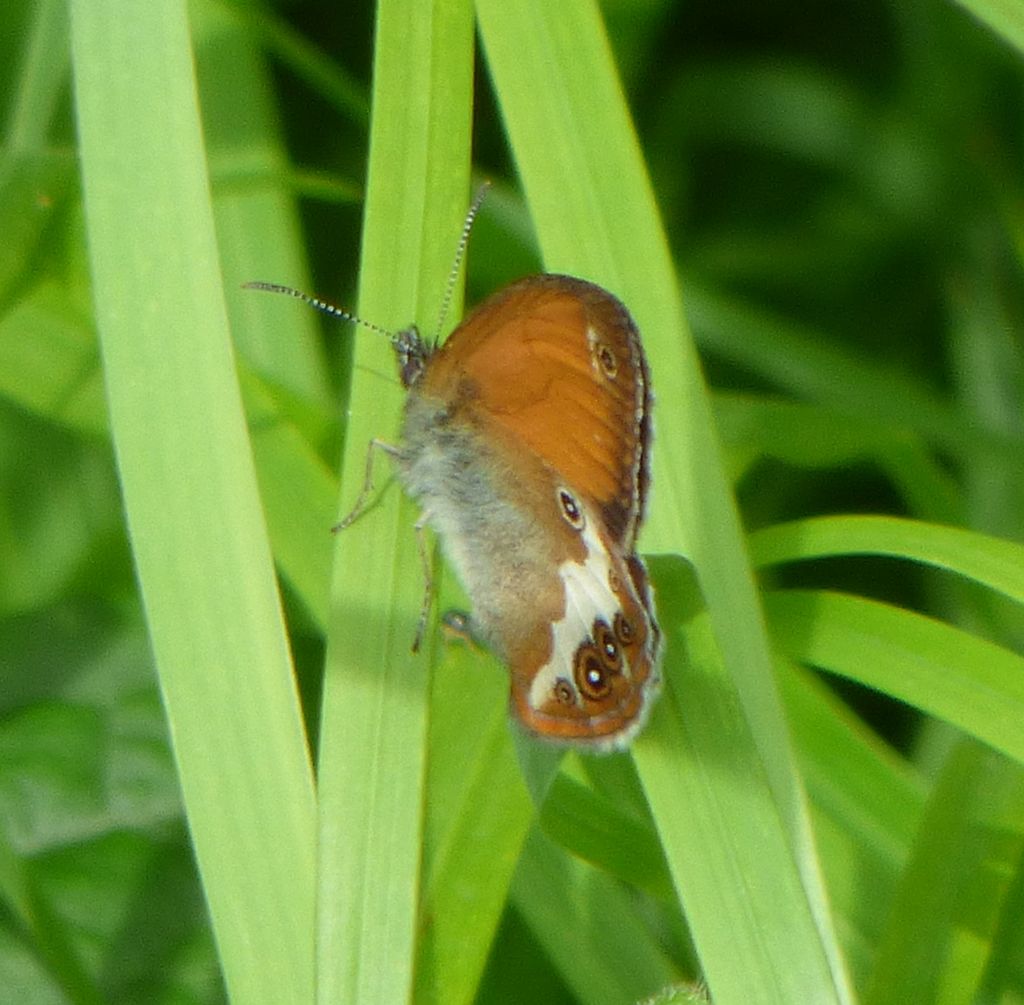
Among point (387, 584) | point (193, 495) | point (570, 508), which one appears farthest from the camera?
point (570, 508)

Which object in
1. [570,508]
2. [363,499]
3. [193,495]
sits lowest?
[193,495]

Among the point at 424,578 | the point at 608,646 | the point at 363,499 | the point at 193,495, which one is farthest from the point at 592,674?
the point at 193,495

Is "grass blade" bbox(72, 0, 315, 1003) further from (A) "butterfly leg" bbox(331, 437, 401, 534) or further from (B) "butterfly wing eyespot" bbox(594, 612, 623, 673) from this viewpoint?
(B) "butterfly wing eyespot" bbox(594, 612, 623, 673)

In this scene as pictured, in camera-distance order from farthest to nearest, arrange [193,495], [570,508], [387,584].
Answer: [570,508], [387,584], [193,495]

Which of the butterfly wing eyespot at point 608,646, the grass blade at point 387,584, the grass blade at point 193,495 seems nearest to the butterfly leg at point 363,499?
the grass blade at point 387,584

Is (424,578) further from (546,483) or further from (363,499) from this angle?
(546,483)

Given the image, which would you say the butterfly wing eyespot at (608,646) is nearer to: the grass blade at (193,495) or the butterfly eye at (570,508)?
the butterfly eye at (570,508)

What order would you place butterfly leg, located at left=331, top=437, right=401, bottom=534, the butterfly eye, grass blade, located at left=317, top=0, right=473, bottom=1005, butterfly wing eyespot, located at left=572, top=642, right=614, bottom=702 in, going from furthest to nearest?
the butterfly eye, butterfly leg, located at left=331, top=437, right=401, bottom=534, butterfly wing eyespot, located at left=572, top=642, right=614, bottom=702, grass blade, located at left=317, top=0, right=473, bottom=1005

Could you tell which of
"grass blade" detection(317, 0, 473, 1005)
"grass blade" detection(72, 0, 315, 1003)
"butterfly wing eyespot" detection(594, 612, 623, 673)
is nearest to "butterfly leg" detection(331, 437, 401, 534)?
"grass blade" detection(317, 0, 473, 1005)

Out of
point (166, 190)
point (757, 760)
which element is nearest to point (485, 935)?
point (757, 760)
